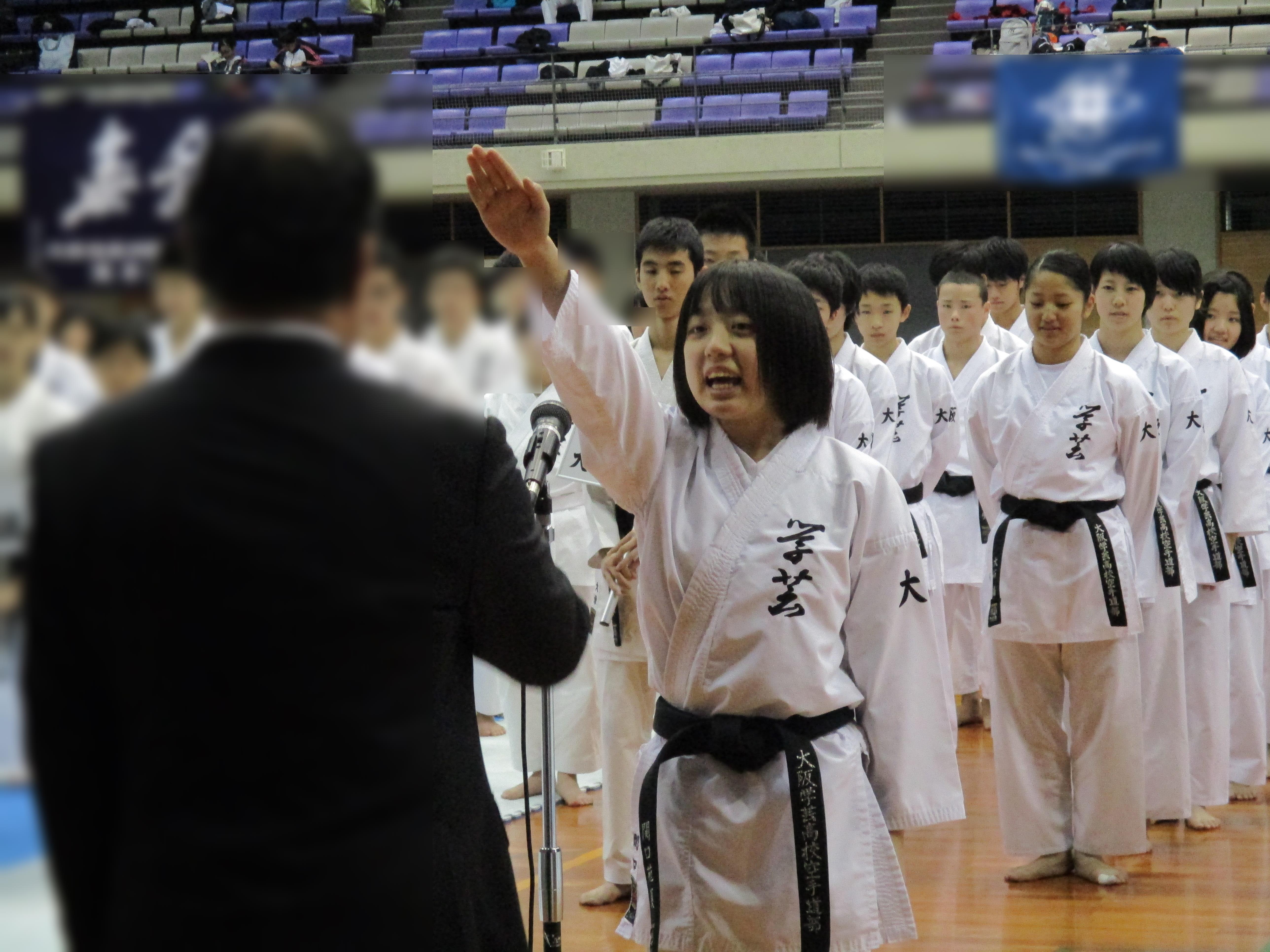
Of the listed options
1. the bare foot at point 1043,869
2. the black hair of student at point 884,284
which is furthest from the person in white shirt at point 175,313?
the black hair of student at point 884,284

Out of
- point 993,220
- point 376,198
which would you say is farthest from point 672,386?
point 993,220

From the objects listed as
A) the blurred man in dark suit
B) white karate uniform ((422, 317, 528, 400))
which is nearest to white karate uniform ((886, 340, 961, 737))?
white karate uniform ((422, 317, 528, 400))

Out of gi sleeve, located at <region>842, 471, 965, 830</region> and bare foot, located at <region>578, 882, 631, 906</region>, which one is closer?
gi sleeve, located at <region>842, 471, 965, 830</region>

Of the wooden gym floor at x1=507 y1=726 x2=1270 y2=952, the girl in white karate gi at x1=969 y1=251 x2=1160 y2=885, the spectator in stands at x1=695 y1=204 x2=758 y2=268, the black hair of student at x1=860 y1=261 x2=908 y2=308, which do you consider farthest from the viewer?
the black hair of student at x1=860 y1=261 x2=908 y2=308

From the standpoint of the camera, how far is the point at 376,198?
720 millimetres

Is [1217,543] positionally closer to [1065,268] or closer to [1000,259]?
[1065,268]

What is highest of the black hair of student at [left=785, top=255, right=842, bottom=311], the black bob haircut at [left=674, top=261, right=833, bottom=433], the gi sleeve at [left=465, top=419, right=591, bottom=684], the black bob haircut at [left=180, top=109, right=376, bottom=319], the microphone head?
the black hair of student at [left=785, top=255, right=842, bottom=311]

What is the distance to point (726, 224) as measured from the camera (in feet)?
13.5

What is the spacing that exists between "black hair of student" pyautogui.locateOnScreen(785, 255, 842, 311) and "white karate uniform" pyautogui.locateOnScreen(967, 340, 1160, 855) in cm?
60

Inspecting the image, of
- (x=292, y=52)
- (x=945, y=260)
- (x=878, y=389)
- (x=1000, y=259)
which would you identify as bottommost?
(x=878, y=389)

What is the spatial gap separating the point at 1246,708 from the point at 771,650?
3493mm

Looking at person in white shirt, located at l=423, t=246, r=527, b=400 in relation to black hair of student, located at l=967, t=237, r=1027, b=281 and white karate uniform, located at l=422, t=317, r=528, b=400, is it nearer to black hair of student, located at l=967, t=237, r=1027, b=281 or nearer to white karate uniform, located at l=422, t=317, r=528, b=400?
white karate uniform, located at l=422, t=317, r=528, b=400

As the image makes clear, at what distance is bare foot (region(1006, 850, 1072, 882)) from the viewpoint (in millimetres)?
3859

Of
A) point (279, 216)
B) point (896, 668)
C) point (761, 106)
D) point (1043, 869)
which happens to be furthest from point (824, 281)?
point (761, 106)
